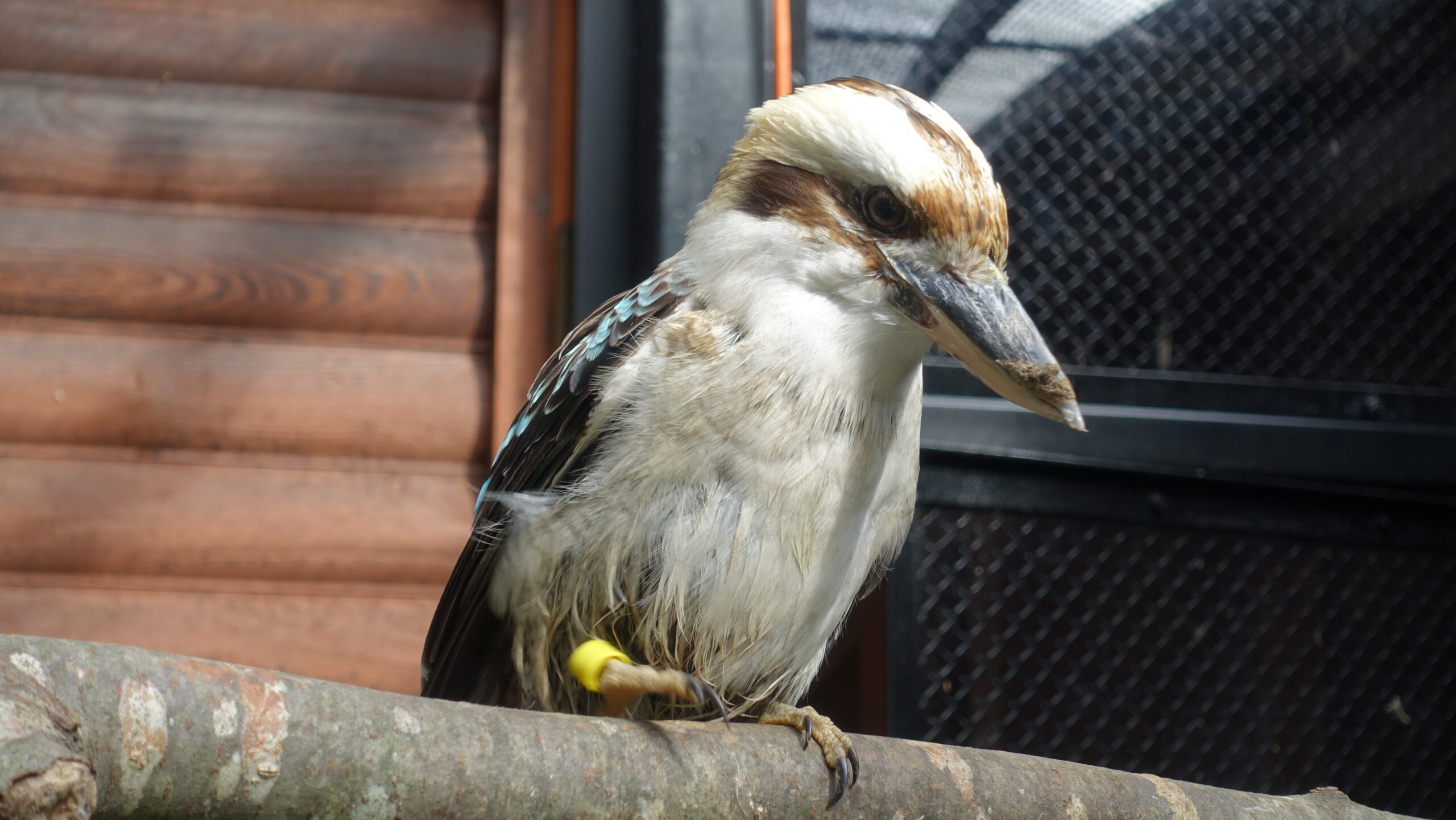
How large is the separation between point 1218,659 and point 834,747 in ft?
6.39

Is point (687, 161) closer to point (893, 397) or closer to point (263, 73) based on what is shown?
point (263, 73)

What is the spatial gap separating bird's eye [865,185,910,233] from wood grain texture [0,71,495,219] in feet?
4.89

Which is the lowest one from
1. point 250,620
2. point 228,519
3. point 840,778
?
point 250,620

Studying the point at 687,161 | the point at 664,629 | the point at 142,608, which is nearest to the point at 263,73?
the point at 687,161

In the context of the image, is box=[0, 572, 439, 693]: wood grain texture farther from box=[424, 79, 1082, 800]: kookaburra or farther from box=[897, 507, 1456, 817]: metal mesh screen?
box=[897, 507, 1456, 817]: metal mesh screen

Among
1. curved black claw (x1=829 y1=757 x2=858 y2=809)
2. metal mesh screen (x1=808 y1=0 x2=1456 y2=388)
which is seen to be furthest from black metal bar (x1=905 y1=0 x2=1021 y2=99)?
curved black claw (x1=829 y1=757 x2=858 y2=809)

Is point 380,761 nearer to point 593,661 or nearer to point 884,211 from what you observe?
point 593,661

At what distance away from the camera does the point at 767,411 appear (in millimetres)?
1188

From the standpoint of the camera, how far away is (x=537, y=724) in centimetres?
89

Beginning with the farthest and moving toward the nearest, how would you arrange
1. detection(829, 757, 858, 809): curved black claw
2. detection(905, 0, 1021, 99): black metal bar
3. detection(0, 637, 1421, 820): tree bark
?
detection(905, 0, 1021, 99): black metal bar → detection(829, 757, 858, 809): curved black claw → detection(0, 637, 1421, 820): tree bark

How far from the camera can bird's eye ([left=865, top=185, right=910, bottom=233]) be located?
1185mm

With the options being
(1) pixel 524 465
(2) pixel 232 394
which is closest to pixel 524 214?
(2) pixel 232 394

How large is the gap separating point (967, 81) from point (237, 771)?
2.15 m

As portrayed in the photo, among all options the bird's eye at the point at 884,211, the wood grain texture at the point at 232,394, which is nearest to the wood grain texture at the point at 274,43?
the wood grain texture at the point at 232,394
